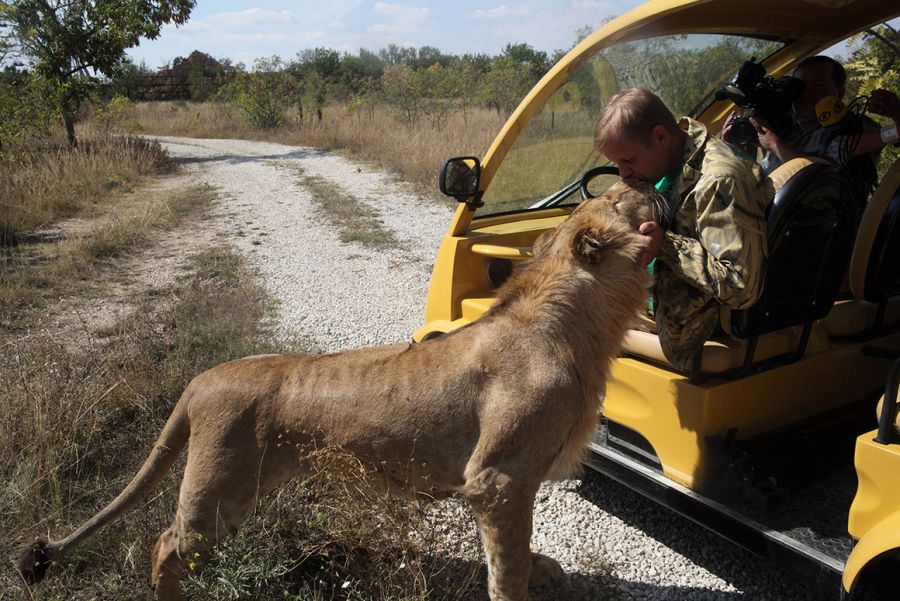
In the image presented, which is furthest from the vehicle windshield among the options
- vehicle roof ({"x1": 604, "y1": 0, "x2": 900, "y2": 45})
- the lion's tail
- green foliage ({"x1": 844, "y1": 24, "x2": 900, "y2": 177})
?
the lion's tail

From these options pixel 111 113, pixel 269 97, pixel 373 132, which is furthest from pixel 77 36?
pixel 269 97

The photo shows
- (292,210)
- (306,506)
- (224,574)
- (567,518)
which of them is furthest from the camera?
(292,210)

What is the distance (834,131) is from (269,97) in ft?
104

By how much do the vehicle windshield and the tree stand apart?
687 inches

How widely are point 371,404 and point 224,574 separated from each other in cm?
92

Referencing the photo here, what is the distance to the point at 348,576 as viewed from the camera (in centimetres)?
283

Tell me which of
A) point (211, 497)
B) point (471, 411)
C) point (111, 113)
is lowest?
point (211, 497)

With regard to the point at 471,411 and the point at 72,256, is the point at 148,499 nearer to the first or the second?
the point at 471,411

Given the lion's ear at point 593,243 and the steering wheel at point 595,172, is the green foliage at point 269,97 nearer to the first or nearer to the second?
the steering wheel at point 595,172

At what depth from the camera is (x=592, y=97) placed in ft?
13.6

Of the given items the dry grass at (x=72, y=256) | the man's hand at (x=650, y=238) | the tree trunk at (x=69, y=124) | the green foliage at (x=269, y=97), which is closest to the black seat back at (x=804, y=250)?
the man's hand at (x=650, y=238)

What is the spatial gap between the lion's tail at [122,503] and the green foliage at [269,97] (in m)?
31.5

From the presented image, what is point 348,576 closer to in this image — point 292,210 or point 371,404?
point 371,404

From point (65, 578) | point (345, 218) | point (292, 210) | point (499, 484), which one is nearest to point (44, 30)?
point (292, 210)
